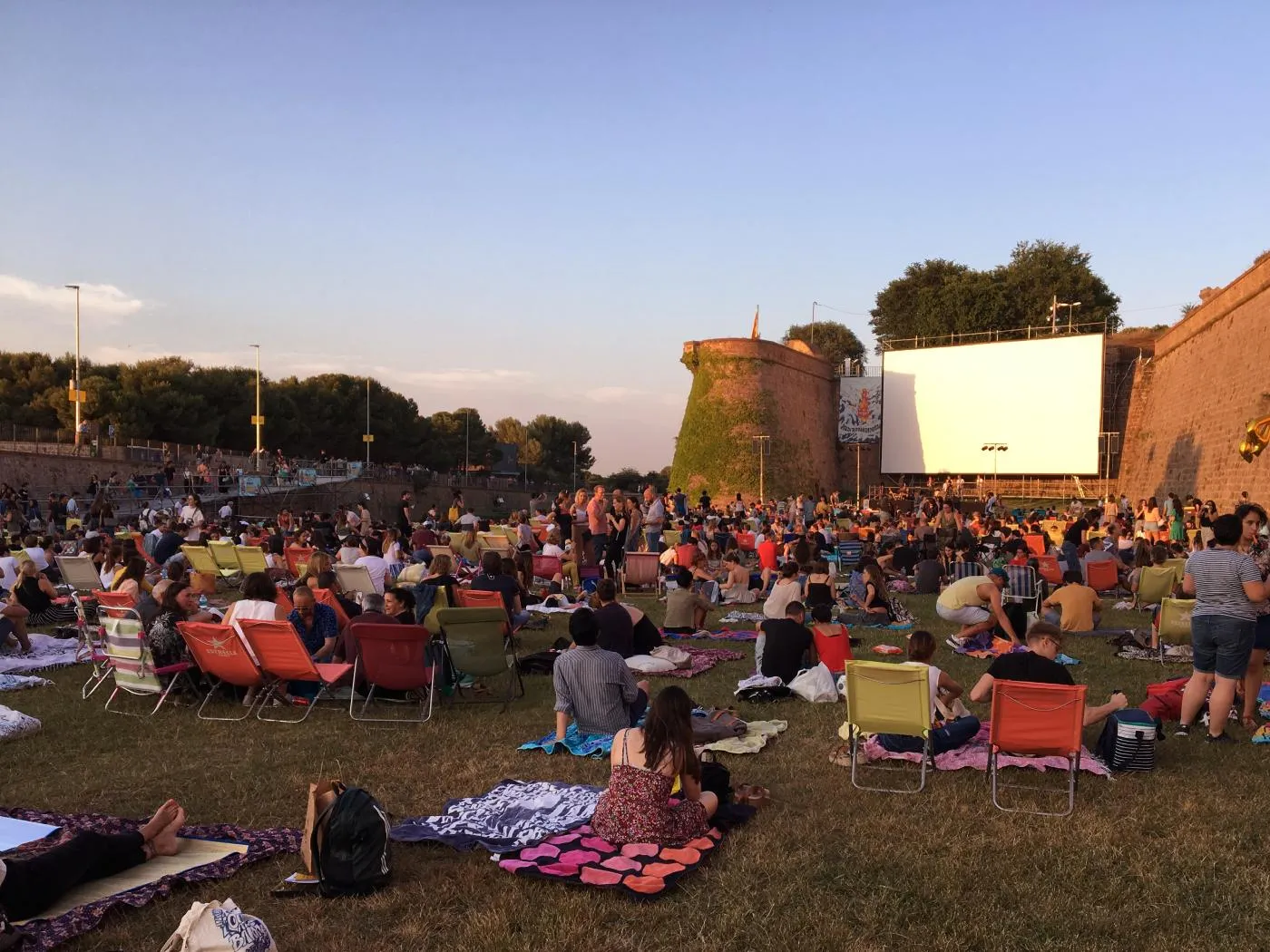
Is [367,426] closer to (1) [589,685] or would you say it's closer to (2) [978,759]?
(1) [589,685]

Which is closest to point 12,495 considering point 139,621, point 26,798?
point 139,621

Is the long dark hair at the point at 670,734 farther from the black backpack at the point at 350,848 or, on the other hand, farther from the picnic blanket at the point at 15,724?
the picnic blanket at the point at 15,724

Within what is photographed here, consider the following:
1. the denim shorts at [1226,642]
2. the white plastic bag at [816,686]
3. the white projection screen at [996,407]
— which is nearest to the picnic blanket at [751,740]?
the white plastic bag at [816,686]

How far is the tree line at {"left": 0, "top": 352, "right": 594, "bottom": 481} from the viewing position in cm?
4884

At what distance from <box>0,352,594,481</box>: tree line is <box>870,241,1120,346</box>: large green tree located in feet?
122

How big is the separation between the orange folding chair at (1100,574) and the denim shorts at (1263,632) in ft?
24.7

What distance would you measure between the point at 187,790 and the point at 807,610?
7.14 metres

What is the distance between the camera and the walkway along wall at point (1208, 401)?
2423cm

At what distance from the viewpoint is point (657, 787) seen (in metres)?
4.42

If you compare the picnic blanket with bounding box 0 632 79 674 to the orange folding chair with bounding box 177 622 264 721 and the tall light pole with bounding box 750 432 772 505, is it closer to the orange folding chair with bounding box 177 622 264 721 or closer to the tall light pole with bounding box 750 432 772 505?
the orange folding chair with bounding box 177 622 264 721

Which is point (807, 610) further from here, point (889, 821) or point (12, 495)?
point (12, 495)

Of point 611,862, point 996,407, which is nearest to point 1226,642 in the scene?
point 611,862

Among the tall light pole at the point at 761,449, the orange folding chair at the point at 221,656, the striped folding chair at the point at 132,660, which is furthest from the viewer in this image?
the tall light pole at the point at 761,449

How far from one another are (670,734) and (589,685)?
1.84 meters
